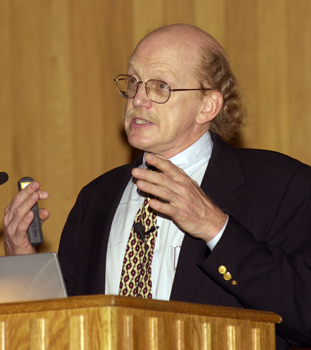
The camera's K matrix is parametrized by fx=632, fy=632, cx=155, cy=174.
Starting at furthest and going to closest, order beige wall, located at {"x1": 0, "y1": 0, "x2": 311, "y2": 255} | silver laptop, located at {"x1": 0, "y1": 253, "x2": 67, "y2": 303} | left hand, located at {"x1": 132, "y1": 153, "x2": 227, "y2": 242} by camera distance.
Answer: beige wall, located at {"x1": 0, "y1": 0, "x2": 311, "y2": 255}, left hand, located at {"x1": 132, "y1": 153, "x2": 227, "y2": 242}, silver laptop, located at {"x1": 0, "y1": 253, "x2": 67, "y2": 303}

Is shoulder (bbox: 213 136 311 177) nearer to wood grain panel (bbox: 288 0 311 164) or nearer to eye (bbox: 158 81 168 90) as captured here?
eye (bbox: 158 81 168 90)

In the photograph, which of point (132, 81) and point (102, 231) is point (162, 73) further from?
point (102, 231)

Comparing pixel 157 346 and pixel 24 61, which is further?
pixel 24 61

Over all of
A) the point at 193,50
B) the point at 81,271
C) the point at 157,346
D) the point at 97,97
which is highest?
the point at 193,50

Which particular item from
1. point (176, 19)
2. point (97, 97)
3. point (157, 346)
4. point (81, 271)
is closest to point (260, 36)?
point (176, 19)

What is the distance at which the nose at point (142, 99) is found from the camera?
7.82ft

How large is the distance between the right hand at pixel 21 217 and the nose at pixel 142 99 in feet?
1.66

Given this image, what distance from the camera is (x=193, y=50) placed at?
258cm

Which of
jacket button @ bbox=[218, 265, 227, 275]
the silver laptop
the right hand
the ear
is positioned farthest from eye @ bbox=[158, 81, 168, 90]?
the silver laptop

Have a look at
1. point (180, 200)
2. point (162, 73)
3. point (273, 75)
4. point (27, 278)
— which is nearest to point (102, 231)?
point (162, 73)

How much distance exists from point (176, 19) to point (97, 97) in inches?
25.6

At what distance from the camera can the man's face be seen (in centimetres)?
239

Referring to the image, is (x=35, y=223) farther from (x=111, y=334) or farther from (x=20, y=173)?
(x=20, y=173)

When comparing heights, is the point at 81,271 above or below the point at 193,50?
below
